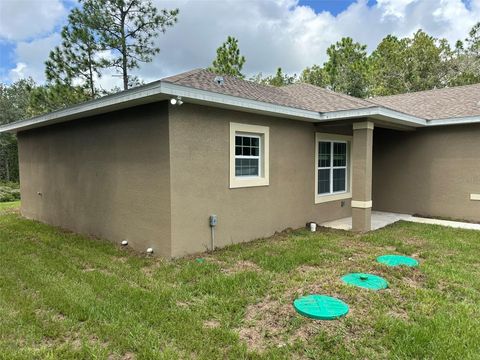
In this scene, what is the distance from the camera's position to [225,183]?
655cm

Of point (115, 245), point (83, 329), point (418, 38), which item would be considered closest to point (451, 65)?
point (418, 38)

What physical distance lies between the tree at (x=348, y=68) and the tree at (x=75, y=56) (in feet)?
50.7

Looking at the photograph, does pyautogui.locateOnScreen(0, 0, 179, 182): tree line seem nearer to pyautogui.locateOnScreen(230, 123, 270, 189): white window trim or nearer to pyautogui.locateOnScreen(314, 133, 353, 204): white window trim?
pyautogui.locateOnScreen(314, 133, 353, 204): white window trim

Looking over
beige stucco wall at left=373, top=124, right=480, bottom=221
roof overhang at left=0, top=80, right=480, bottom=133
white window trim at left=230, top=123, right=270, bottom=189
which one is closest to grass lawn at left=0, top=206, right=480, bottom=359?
white window trim at left=230, top=123, right=270, bottom=189

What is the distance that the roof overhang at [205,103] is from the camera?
5320mm

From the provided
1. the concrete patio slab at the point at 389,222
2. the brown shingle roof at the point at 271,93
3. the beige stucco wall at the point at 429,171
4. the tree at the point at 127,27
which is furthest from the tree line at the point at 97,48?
the concrete patio slab at the point at 389,222

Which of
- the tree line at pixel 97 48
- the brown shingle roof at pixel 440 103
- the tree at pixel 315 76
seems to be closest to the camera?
the brown shingle roof at pixel 440 103

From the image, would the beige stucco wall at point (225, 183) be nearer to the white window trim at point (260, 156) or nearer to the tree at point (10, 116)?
the white window trim at point (260, 156)

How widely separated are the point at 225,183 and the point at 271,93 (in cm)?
335

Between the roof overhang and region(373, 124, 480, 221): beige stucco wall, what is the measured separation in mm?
671

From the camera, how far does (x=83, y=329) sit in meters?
3.45

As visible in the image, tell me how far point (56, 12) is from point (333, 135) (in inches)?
491

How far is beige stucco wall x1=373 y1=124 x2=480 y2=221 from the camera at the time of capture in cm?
908

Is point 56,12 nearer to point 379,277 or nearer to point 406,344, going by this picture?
point 379,277
